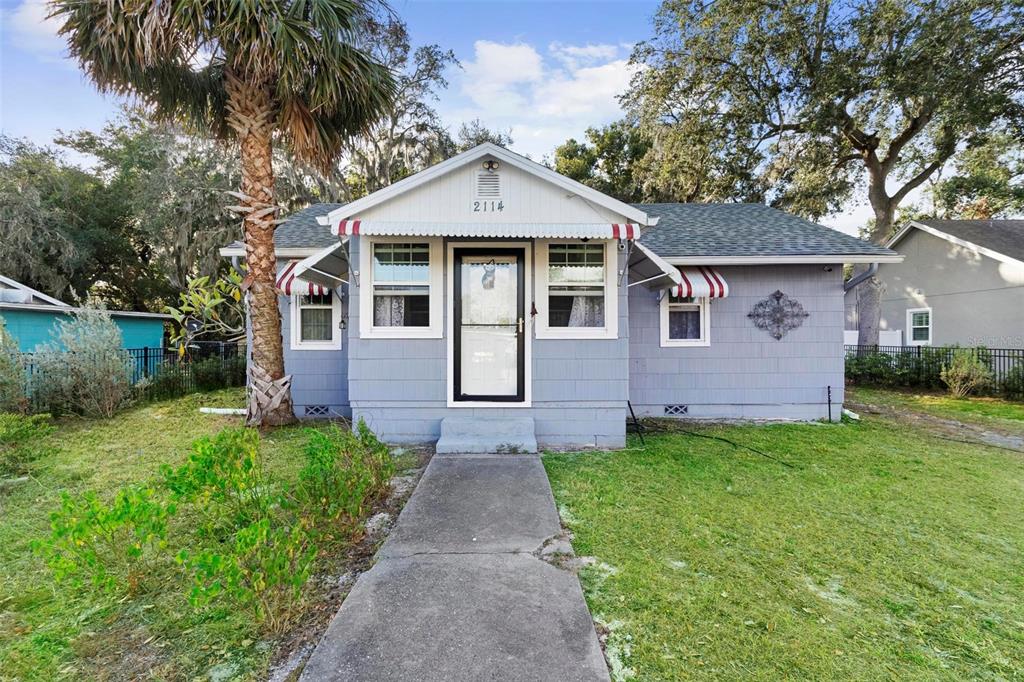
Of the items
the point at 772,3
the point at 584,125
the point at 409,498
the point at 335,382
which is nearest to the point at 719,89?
the point at 772,3

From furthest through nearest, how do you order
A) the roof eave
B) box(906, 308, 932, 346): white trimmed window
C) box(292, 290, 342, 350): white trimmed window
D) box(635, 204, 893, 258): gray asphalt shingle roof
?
box(906, 308, 932, 346): white trimmed window
box(292, 290, 342, 350): white trimmed window
box(635, 204, 893, 258): gray asphalt shingle roof
the roof eave

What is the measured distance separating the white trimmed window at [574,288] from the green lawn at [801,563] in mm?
1649

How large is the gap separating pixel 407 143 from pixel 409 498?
17679 mm

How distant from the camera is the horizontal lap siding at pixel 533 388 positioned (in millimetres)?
5926

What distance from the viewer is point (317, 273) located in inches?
261

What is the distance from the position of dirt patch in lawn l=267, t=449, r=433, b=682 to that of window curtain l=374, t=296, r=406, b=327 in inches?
92.2

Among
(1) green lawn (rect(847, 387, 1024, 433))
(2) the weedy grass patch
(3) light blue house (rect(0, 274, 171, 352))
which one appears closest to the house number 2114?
(2) the weedy grass patch

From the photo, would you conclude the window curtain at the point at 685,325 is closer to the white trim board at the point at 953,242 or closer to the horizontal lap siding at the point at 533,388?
the horizontal lap siding at the point at 533,388

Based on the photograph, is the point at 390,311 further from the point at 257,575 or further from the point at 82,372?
the point at 82,372

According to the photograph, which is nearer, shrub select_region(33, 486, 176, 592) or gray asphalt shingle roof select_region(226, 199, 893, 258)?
shrub select_region(33, 486, 176, 592)

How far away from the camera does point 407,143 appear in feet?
61.3

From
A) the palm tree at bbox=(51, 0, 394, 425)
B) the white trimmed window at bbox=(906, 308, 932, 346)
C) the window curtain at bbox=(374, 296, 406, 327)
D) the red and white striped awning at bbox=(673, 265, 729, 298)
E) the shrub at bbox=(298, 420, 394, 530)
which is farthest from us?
the white trimmed window at bbox=(906, 308, 932, 346)

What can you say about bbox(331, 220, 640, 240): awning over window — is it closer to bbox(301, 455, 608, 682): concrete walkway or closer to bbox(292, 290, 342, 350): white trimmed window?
bbox(292, 290, 342, 350): white trimmed window

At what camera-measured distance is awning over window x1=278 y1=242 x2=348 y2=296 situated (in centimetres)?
611
